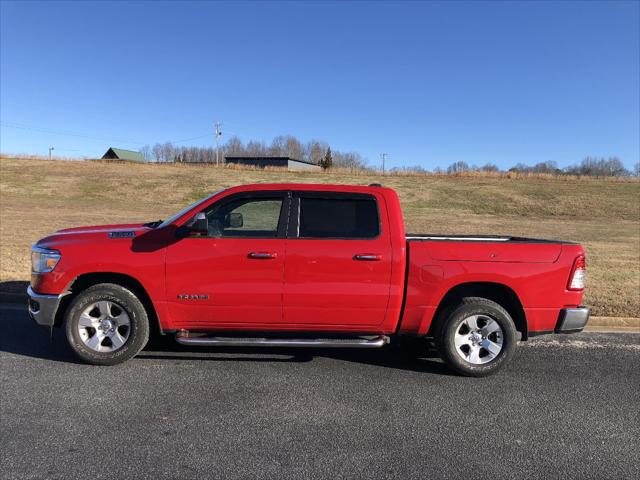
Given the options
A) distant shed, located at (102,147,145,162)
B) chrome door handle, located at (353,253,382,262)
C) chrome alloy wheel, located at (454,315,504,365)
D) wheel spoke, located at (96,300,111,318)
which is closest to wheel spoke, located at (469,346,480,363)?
chrome alloy wheel, located at (454,315,504,365)

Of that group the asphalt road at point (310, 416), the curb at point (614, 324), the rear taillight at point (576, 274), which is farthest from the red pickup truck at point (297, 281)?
the curb at point (614, 324)

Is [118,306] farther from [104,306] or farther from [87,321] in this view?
[87,321]

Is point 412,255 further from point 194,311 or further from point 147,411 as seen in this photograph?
point 147,411

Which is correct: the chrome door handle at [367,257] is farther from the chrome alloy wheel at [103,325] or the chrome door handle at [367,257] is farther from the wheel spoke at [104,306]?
the wheel spoke at [104,306]

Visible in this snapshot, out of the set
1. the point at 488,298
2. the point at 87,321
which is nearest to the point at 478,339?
the point at 488,298

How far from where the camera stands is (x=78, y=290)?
4.56 metres

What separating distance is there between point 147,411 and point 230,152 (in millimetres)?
124411

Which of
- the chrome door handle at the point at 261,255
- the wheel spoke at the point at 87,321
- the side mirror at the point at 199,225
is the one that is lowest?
the wheel spoke at the point at 87,321

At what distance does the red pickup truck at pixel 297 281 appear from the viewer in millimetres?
4297

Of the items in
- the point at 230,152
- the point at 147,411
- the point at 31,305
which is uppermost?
the point at 230,152

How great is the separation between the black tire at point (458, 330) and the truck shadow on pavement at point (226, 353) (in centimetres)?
21

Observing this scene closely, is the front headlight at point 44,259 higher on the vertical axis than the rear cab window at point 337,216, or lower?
lower

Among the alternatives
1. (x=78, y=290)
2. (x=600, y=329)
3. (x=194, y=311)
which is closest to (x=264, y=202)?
(x=194, y=311)

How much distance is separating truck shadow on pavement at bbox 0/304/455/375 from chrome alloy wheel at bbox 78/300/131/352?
0.32 m
